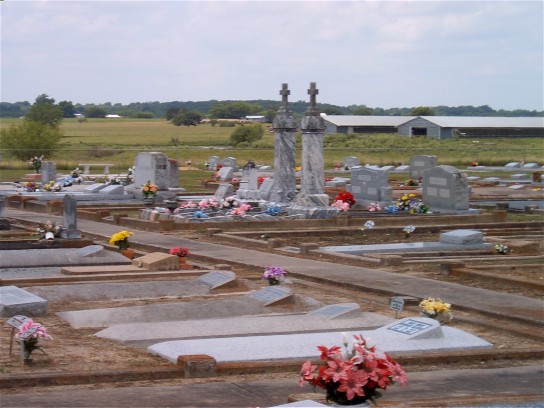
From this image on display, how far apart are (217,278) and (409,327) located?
4798 mm

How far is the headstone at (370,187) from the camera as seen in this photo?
31484mm

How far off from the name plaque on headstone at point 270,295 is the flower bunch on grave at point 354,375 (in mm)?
7025

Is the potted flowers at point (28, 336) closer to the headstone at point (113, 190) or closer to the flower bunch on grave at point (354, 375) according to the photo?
the flower bunch on grave at point (354, 375)

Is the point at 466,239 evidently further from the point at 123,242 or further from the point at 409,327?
the point at 409,327

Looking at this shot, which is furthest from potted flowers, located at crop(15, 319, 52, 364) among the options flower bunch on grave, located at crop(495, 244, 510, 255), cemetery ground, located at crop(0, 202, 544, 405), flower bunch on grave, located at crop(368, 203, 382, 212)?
flower bunch on grave, located at crop(368, 203, 382, 212)

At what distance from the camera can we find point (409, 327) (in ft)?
38.3

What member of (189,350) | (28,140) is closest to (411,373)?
(189,350)

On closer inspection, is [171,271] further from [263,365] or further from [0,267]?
[263,365]

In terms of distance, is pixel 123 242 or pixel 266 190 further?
pixel 266 190

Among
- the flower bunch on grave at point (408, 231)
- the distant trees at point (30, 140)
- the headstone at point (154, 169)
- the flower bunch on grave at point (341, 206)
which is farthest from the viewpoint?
the distant trees at point (30, 140)

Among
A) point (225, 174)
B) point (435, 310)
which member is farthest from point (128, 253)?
point (225, 174)

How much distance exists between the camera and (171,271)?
17328 mm

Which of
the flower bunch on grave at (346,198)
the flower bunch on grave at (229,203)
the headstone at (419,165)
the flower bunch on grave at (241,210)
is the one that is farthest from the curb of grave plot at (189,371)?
the headstone at (419,165)

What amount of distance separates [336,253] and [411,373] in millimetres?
10267
